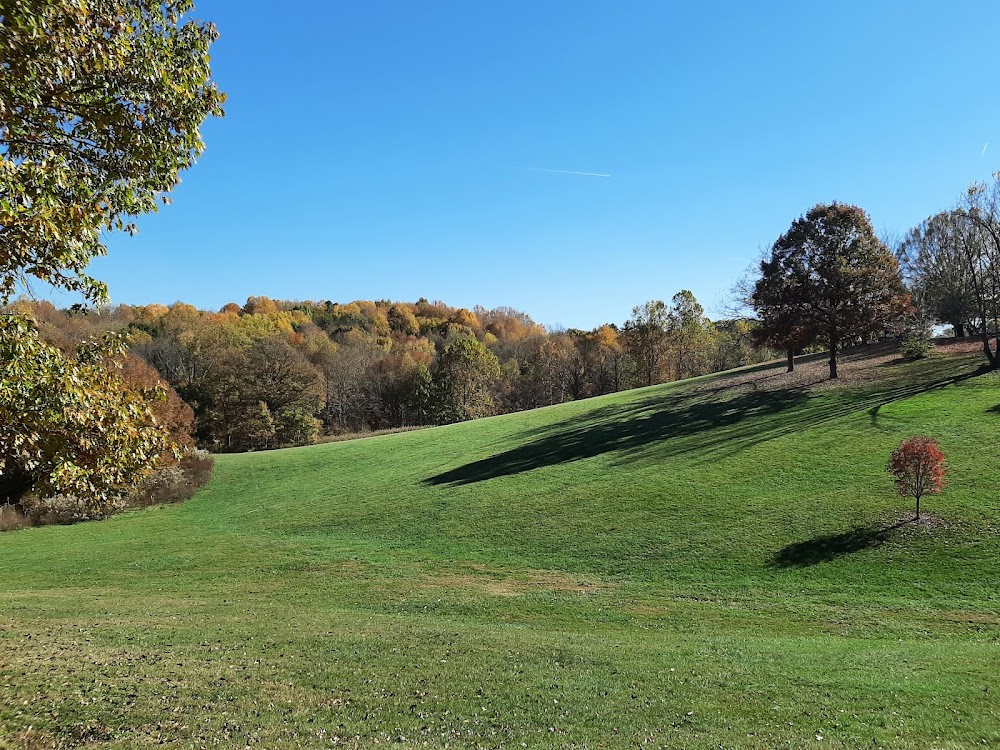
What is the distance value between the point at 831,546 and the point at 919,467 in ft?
11.4

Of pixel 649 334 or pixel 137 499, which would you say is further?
pixel 649 334

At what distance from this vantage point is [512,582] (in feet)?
55.6

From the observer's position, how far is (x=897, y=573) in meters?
14.3

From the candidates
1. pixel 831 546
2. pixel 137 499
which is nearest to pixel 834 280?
pixel 831 546

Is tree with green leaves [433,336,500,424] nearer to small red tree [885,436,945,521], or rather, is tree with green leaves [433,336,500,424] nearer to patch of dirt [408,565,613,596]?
patch of dirt [408,565,613,596]

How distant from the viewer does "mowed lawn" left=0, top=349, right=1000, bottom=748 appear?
23.1 ft

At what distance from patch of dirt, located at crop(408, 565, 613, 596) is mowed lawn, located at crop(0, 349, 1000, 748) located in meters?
0.14

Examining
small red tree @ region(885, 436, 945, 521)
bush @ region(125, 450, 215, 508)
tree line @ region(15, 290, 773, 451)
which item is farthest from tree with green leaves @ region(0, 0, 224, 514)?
tree line @ region(15, 290, 773, 451)

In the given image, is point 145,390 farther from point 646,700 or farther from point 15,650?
point 646,700

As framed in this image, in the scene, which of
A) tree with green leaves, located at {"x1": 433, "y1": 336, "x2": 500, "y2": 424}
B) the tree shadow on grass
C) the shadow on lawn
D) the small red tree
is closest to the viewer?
the tree shadow on grass

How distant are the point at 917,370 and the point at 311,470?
4028 cm

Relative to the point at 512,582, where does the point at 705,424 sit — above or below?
above

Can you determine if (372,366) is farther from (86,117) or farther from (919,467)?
(86,117)

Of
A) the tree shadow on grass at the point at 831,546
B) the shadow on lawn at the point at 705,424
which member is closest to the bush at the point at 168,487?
the shadow on lawn at the point at 705,424
